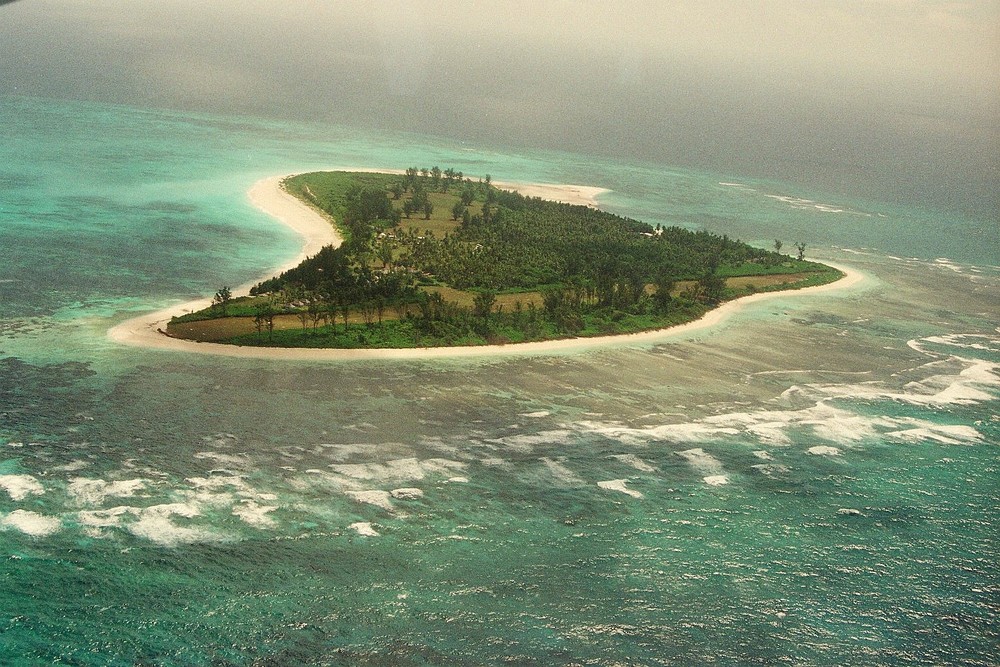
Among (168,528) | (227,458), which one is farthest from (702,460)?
(168,528)

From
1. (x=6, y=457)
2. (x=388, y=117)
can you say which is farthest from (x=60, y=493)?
(x=388, y=117)

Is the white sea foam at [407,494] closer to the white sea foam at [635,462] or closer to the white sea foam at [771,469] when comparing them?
the white sea foam at [635,462]

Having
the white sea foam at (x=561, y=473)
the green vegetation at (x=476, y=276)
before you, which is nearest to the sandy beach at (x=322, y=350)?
the green vegetation at (x=476, y=276)

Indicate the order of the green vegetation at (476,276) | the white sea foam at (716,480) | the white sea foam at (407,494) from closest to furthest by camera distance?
the white sea foam at (407,494), the white sea foam at (716,480), the green vegetation at (476,276)

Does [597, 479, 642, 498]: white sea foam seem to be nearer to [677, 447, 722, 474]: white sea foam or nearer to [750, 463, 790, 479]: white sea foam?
[677, 447, 722, 474]: white sea foam

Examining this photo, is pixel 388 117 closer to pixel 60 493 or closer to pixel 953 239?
pixel 953 239

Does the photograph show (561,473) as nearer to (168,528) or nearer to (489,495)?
(489,495)
